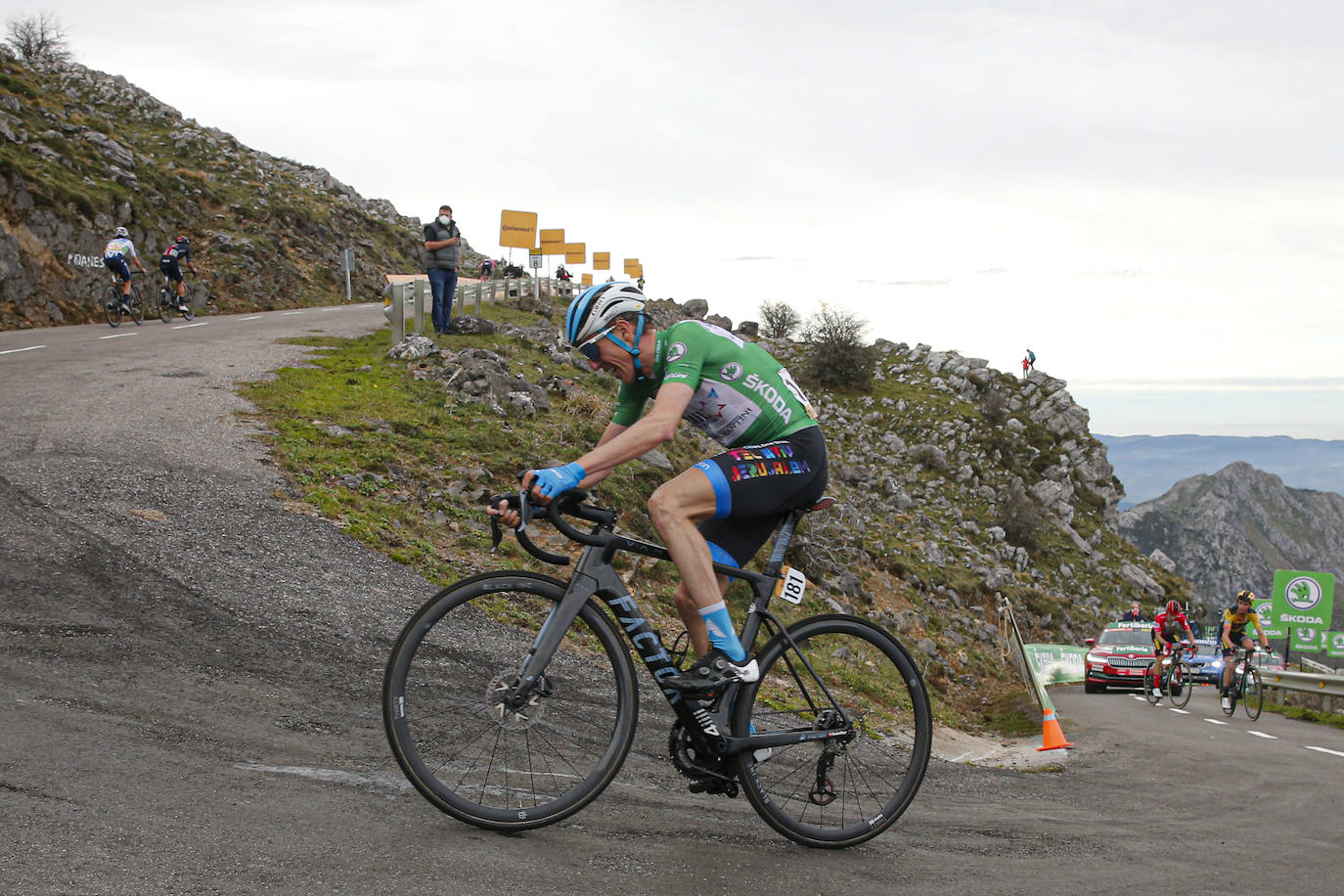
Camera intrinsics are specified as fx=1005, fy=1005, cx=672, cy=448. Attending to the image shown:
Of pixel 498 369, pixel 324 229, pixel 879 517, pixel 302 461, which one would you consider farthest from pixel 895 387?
pixel 302 461

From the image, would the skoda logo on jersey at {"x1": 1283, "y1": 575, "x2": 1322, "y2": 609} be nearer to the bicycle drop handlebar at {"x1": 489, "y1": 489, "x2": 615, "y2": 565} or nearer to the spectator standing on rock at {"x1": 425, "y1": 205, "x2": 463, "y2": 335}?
the spectator standing on rock at {"x1": 425, "y1": 205, "x2": 463, "y2": 335}

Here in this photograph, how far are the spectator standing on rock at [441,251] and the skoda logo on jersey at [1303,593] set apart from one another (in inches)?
992

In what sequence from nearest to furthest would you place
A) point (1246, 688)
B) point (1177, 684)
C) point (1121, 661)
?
1. point (1246, 688)
2. point (1177, 684)
3. point (1121, 661)

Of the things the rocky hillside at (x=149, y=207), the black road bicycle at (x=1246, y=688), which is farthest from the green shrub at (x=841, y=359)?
the black road bicycle at (x=1246, y=688)

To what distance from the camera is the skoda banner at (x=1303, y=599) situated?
28.4m

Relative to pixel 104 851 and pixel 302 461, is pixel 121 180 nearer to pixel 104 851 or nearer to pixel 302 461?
pixel 302 461

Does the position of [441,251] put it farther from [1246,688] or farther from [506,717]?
[506,717]

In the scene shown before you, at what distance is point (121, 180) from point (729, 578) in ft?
131

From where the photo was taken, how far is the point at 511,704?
13.3ft

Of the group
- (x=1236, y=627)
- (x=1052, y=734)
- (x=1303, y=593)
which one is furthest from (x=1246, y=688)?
(x=1303, y=593)

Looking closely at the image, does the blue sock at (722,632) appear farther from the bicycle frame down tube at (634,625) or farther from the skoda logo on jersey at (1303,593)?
the skoda logo on jersey at (1303,593)

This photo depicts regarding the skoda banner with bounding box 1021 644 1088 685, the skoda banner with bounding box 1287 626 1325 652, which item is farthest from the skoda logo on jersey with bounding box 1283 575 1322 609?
the skoda banner with bounding box 1021 644 1088 685

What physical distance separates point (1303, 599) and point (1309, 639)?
3.76 ft

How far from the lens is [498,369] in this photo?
16.9 meters
